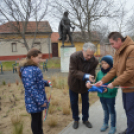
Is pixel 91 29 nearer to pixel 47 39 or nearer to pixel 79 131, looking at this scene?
pixel 47 39

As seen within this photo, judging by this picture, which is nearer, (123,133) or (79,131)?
(123,133)

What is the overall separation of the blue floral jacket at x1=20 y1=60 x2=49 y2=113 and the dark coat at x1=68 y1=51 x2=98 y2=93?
0.74 meters

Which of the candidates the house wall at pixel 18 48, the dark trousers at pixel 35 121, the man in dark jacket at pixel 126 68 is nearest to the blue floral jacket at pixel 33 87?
the dark trousers at pixel 35 121

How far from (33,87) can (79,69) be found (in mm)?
1018

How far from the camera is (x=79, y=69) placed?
2988 mm

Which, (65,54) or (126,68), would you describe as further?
(65,54)

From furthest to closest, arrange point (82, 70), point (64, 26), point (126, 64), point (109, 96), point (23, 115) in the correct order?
1. point (64, 26)
2. point (23, 115)
3. point (82, 70)
4. point (109, 96)
5. point (126, 64)

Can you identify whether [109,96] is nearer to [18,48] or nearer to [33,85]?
[33,85]

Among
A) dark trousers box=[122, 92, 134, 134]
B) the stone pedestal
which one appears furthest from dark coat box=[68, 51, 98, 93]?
the stone pedestal

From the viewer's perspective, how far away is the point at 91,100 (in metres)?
5.17

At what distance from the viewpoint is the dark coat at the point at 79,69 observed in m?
2.90

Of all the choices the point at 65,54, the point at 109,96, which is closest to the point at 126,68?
the point at 109,96

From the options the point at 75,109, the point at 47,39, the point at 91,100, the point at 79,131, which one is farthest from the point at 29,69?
the point at 47,39

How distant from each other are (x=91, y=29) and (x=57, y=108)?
54.2 feet
